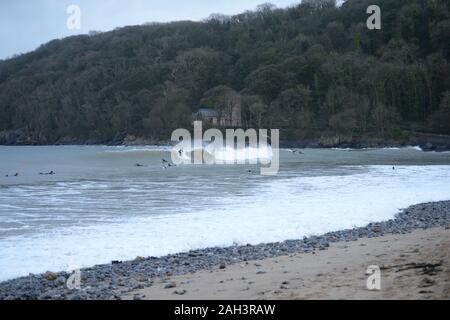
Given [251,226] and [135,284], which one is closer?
[135,284]

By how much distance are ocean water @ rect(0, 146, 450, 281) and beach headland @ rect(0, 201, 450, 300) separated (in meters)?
1.10

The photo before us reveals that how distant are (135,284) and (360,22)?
119m

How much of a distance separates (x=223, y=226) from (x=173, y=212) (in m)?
3.14

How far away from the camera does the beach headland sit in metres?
6.48

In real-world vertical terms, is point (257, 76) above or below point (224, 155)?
above

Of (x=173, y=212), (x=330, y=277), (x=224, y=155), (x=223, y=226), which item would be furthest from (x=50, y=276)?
(x=224, y=155)

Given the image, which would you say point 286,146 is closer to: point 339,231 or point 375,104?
point 375,104

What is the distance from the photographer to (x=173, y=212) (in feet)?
53.1

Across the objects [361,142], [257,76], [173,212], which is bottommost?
[173,212]

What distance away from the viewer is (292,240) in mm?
11984

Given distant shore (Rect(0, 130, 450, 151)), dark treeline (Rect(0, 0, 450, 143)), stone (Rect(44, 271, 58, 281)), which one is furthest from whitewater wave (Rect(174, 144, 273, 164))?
stone (Rect(44, 271, 58, 281))

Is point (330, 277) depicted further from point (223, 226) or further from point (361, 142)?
point (361, 142)

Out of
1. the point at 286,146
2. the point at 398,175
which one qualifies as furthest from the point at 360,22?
the point at 398,175

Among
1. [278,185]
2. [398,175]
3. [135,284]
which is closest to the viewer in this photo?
[135,284]
